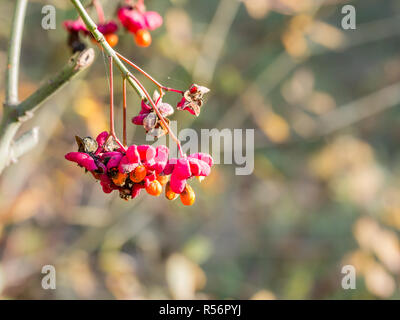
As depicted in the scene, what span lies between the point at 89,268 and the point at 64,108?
71 cm

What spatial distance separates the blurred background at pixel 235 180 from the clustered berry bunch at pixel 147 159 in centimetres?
90

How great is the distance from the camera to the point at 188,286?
1.63 metres

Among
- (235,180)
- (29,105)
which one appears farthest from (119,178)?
(235,180)

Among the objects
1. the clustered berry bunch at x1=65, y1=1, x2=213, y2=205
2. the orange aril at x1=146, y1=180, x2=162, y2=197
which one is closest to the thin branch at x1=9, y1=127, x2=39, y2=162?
the clustered berry bunch at x1=65, y1=1, x2=213, y2=205

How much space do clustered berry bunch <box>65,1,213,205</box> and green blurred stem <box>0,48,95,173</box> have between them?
68 mm

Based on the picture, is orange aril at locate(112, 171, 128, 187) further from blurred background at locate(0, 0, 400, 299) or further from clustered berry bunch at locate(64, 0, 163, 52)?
blurred background at locate(0, 0, 400, 299)

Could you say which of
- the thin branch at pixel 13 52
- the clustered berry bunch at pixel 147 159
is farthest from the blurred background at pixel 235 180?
the clustered berry bunch at pixel 147 159

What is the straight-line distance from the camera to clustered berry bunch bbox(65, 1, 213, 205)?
57 centimetres

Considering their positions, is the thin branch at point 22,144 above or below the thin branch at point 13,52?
below

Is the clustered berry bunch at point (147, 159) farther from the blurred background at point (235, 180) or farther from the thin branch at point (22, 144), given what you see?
the blurred background at point (235, 180)

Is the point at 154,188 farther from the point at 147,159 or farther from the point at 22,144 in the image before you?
the point at 22,144

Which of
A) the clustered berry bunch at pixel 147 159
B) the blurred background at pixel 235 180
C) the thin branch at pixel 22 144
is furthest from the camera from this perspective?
the blurred background at pixel 235 180

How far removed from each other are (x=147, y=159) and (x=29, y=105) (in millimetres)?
213

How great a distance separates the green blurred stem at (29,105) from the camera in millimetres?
623
